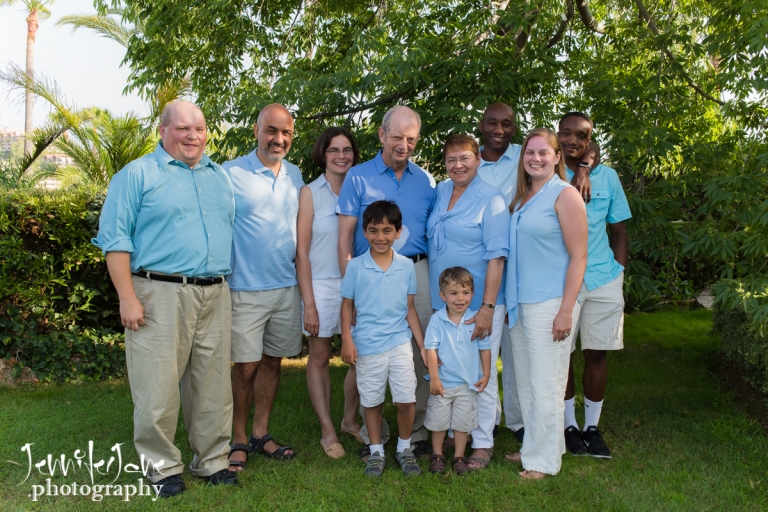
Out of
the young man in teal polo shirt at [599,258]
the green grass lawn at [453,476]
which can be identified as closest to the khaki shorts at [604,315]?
the young man in teal polo shirt at [599,258]

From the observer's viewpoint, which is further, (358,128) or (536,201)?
(358,128)

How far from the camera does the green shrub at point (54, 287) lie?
6.37m

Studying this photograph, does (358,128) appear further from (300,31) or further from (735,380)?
(735,380)

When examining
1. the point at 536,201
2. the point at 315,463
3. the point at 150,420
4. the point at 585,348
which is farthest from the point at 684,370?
the point at 150,420

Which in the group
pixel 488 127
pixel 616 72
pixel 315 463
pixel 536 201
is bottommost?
pixel 315 463

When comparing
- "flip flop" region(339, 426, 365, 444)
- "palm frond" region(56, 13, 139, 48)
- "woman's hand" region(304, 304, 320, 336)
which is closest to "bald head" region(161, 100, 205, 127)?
"woman's hand" region(304, 304, 320, 336)

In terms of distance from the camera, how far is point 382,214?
4.00 m

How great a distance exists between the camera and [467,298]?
13.2ft

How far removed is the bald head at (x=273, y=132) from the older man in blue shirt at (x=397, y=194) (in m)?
0.48

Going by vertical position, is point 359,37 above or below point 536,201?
above

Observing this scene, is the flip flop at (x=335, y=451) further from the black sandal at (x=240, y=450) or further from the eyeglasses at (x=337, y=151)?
the eyeglasses at (x=337, y=151)

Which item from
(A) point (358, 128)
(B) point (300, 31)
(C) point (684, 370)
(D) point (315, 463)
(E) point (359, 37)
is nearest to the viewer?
(D) point (315, 463)

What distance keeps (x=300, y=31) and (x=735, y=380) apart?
5.84 meters

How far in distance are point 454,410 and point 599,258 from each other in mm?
1371
